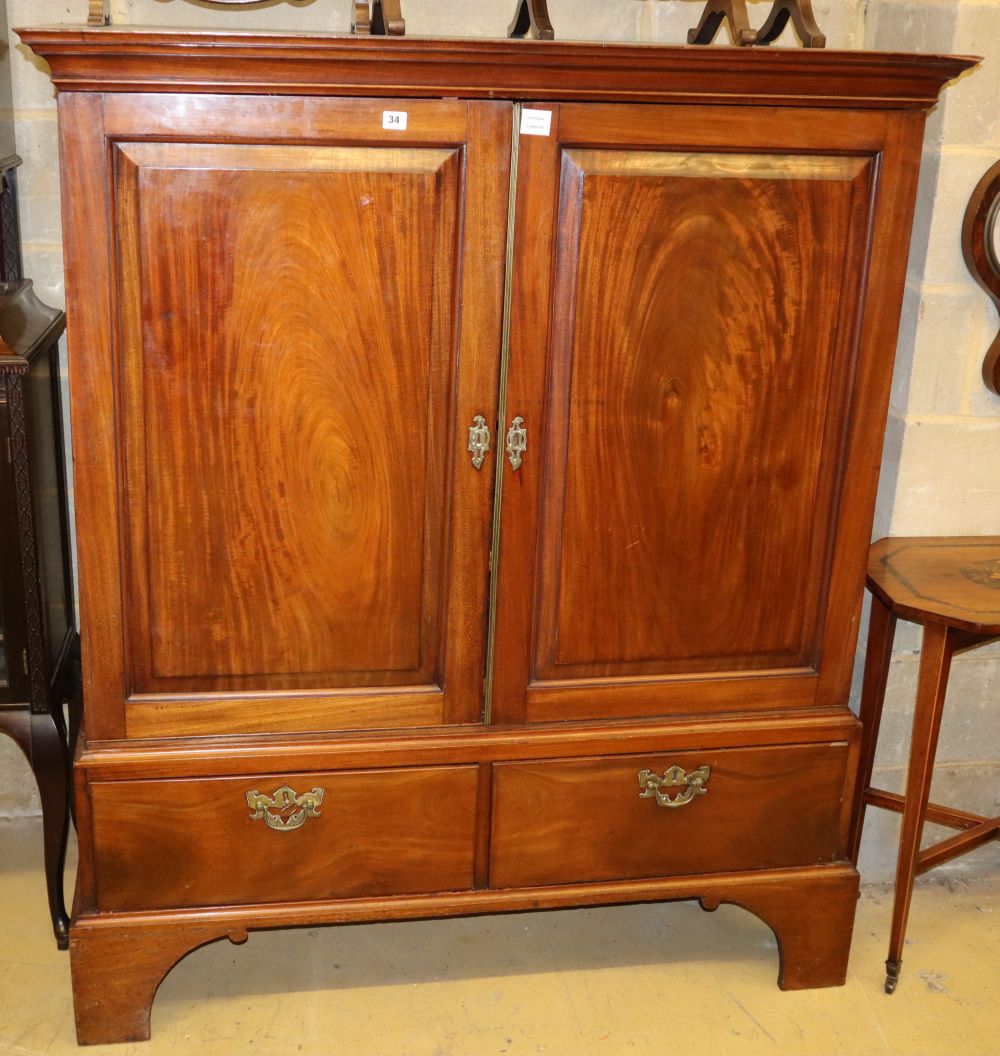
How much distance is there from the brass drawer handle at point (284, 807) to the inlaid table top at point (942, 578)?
1.03m

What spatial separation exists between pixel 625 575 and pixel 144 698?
2.58ft

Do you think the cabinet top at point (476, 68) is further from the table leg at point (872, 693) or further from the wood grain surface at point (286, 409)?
the table leg at point (872, 693)

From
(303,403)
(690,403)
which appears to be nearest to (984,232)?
(690,403)

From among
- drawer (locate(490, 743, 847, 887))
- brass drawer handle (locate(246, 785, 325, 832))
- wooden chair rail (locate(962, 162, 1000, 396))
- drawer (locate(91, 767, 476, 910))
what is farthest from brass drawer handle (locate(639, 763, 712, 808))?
wooden chair rail (locate(962, 162, 1000, 396))

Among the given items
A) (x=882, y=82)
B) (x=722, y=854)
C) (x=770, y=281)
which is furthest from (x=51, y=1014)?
(x=882, y=82)

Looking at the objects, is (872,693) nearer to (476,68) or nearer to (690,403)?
(690,403)

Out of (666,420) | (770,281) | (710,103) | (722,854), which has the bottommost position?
(722,854)

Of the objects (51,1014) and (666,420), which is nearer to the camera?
(666,420)

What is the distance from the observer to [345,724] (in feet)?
6.75

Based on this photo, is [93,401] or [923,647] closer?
[93,401]

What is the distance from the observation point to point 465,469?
195 centimetres

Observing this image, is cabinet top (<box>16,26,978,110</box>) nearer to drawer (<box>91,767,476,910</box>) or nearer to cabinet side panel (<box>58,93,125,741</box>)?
cabinet side panel (<box>58,93,125,741</box>)

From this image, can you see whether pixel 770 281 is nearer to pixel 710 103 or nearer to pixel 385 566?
pixel 710 103

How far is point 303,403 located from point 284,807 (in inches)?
26.2
